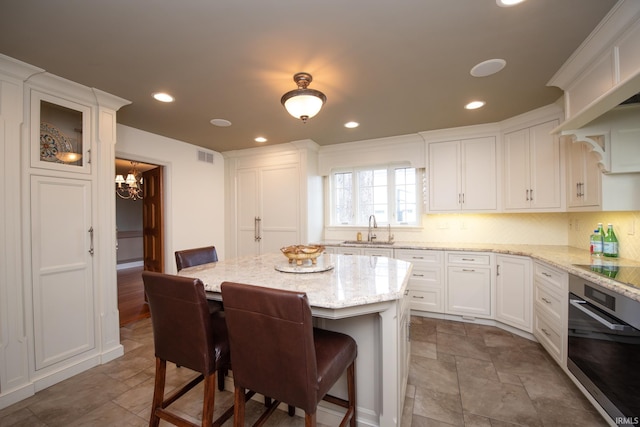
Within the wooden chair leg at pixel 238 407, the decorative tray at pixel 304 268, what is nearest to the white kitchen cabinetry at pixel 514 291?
the decorative tray at pixel 304 268

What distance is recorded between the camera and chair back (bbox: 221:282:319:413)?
3.47 ft

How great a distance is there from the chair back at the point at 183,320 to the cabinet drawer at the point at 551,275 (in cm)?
254

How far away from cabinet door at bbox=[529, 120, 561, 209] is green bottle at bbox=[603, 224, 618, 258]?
1.87 ft

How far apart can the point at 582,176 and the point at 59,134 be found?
4596 mm

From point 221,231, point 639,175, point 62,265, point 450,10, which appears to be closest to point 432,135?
point 639,175

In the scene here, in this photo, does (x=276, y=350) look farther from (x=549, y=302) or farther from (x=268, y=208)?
(x=268, y=208)

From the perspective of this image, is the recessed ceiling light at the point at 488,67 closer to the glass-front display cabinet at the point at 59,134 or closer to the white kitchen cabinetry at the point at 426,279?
the white kitchen cabinetry at the point at 426,279

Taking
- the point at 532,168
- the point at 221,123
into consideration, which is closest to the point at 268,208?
the point at 221,123

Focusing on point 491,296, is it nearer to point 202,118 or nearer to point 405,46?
point 405,46

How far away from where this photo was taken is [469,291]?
10.4 feet

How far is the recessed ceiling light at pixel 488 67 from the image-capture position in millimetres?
1956

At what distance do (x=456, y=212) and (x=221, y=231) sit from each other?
3.65 meters

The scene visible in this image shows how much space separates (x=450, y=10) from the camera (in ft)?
4.81

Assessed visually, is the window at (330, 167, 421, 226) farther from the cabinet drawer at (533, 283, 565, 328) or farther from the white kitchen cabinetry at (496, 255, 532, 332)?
the cabinet drawer at (533, 283, 565, 328)
